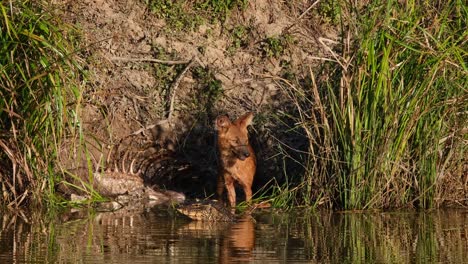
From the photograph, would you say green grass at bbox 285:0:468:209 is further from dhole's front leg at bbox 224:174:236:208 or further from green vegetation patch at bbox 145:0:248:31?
green vegetation patch at bbox 145:0:248:31

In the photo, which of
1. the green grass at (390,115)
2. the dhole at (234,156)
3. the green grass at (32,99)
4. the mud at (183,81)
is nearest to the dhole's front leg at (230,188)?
the dhole at (234,156)

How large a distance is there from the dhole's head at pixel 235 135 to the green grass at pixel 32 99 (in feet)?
6.01

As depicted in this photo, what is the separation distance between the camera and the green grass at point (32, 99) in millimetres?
11820

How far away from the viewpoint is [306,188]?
12.5 m

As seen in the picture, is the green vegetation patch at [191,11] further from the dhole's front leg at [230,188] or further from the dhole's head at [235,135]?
the dhole's front leg at [230,188]

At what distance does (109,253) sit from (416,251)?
248 centimetres

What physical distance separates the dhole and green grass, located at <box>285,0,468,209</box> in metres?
1.01

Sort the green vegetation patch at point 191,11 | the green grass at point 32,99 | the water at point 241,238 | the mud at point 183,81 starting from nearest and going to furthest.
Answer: the water at point 241,238
the green grass at point 32,99
the mud at point 183,81
the green vegetation patch at point 191,11

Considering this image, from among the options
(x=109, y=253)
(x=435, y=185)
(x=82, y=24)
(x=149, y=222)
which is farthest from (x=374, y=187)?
(x=82, y=24)

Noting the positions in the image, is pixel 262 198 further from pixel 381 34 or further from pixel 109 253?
pixel 109 253

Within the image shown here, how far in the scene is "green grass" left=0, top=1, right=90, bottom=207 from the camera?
11.8 m

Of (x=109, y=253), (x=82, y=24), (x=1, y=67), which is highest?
(x=82, y=24)

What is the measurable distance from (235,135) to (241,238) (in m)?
2.86

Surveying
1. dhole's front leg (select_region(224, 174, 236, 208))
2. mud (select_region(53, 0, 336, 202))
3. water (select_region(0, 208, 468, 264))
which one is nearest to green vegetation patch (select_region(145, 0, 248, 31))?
mud (select_region(53, 0, 336, 202))
